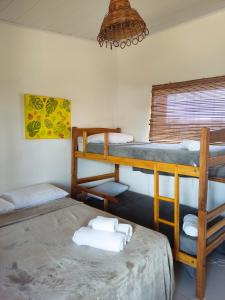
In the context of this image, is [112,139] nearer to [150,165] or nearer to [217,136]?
[150,165]

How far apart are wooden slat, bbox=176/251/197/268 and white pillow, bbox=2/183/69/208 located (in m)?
1.38

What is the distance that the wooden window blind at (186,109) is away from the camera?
260cm

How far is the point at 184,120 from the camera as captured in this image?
2.86 m

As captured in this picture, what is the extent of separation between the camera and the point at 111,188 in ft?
10.8

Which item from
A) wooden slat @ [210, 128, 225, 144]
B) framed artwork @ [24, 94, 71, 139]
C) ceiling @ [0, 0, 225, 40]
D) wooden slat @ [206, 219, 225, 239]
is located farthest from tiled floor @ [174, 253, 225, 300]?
ceiling @ [0, 0, 225, 40]

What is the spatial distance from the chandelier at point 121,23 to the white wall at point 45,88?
123cm

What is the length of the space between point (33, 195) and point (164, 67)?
2.25 metres

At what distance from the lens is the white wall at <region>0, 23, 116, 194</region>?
2.67 metres

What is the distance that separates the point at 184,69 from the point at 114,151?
1.36 metres

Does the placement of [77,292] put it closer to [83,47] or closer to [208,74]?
[208,74]

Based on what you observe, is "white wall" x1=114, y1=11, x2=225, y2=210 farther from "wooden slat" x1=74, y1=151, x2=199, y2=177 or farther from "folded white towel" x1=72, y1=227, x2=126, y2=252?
"folded white towel" x1=72, y1=227, x2=126, y2=252

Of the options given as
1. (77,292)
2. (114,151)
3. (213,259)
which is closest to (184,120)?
(114,151)

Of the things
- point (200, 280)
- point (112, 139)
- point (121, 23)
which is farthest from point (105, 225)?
point (121, 23)

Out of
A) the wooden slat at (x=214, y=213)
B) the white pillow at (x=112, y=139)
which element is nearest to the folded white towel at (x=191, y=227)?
the wooden slat at (x=214, y=213)
